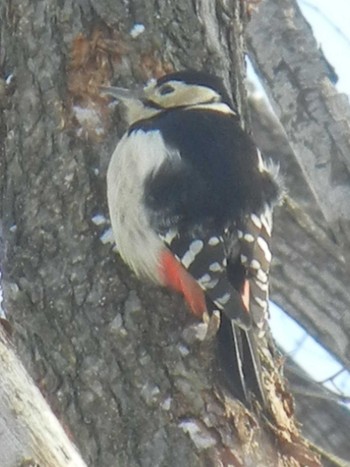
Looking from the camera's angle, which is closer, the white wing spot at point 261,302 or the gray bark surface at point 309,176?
the white wing spot at point 261,302

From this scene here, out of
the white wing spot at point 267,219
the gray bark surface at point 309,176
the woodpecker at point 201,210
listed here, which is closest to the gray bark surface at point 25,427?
the woodpecker at point 201,210

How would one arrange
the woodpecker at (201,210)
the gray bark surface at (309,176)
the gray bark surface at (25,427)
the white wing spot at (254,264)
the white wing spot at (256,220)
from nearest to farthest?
the gray bark surface at (25,427)
the woodpecker at (201,210)
the white wing spot at (254,264)
the white wing spot at (256,220)
the gray bark surface at (309,176)

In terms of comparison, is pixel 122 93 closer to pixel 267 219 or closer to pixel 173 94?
pixel 173 94

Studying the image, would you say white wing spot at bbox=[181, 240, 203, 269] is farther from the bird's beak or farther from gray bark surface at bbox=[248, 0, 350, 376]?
gray bark surface at bbox=[248, 0, 350, 376]

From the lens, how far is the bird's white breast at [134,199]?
11.4 ft

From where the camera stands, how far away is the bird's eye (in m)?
3.78

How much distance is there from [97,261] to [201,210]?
1.01ft

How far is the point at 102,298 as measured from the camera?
11.2 feet

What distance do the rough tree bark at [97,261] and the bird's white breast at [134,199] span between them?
0.05 meters

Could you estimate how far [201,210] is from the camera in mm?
3502

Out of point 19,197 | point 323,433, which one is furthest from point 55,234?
point 323,433

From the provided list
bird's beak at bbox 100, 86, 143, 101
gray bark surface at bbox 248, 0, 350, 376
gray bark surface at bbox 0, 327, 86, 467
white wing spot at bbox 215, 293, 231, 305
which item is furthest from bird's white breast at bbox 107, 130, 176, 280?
gray bark surface at bbox 0, 327, 86, 467

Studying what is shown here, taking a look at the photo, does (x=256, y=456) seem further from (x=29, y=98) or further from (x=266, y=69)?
(x=266, y=69)

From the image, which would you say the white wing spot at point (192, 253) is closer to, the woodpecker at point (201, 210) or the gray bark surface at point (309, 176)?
the woodpecker at point (201, 210)
